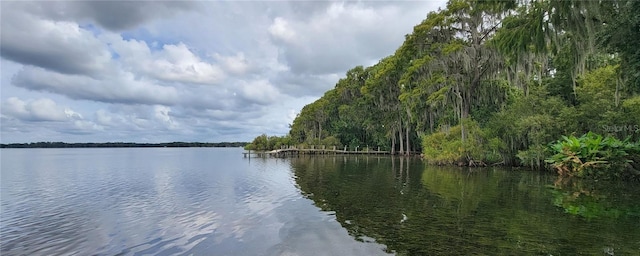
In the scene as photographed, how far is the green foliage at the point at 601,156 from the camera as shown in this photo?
612 inches

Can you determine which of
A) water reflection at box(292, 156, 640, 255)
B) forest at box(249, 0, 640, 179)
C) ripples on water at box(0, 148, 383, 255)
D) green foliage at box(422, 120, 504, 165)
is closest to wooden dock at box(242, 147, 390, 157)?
forest at box(249, 0, 640, 179)

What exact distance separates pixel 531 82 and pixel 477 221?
782 inches

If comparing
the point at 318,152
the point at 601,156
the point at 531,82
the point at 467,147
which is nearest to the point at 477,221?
the point at 601,156

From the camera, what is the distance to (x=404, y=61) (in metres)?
33.7

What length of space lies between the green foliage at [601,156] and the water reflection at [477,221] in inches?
65.8

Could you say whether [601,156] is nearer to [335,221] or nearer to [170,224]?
[335,221]

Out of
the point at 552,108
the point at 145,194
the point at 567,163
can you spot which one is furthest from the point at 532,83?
the point at 145,194

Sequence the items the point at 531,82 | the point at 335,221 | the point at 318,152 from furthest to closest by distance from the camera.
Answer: the point at 318,152, the point at 531,82, the point at 335,221

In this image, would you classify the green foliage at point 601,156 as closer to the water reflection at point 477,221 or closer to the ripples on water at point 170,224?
the water reflection at point 477,221

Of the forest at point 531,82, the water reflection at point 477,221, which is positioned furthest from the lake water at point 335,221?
the forest at point 531,82

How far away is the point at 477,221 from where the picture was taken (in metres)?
8.52

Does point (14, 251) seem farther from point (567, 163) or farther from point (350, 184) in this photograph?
point (567, 163)

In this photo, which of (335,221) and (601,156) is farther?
(601,156)

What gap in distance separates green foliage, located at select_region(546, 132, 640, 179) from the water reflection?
1.67 m
